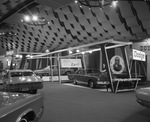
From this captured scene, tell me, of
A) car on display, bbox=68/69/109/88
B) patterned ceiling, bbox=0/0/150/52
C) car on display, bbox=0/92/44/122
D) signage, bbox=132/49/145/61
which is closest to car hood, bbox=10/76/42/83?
car on display, bbox=68/69/109/88

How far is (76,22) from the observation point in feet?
68.2

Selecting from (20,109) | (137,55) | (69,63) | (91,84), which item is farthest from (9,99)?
(69,63)

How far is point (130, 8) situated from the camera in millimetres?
14742

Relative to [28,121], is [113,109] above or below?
below

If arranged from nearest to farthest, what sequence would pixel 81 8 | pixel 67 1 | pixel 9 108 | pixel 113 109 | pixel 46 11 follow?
1. pixel 9 108
2. pixel 113 109
3. pixel 67 1
4. pixel 81 8
5. pixel 46 11

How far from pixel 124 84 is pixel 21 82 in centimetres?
633

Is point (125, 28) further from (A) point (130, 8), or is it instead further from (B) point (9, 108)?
(B) point (9, 108)

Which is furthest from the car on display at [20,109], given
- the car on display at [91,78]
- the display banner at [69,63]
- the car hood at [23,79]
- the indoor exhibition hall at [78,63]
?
the display banner at [69,63]

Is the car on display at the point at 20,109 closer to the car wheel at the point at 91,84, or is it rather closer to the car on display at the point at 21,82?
the car on display at the point at 21,82

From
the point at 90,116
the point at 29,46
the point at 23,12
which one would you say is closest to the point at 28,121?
the point at 90,116

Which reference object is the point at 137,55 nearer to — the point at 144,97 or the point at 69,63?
the point at 69,63

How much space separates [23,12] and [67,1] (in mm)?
9428

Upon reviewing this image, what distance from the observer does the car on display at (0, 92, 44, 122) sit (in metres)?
2.17

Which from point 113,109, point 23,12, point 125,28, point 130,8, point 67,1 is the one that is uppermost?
point 23,12
